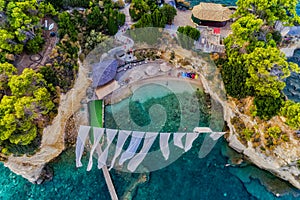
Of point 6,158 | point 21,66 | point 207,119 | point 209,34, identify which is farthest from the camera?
point 209,34

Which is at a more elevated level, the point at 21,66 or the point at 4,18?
the point at 4,18

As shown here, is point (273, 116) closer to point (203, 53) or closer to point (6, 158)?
point (203, 53)

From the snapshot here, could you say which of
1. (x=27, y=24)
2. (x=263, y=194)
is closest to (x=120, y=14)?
(x=27, y=24)

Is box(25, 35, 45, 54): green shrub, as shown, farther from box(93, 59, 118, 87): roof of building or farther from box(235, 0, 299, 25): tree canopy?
box(235, 0, 299, 25): tree canopy

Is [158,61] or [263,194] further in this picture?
[158,61]

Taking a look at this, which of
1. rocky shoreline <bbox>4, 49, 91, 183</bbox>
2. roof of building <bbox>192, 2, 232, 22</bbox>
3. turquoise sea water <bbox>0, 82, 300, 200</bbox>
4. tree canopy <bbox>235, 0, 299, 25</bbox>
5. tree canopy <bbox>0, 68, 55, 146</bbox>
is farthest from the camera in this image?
roof of building <bbox>192, 2, 232, 22</bbox>

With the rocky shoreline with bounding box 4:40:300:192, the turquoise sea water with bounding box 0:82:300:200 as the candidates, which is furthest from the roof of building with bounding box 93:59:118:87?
the turquoise sea water with bounding box 0:82:300:200

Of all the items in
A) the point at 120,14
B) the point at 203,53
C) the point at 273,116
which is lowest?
the point at 273,116

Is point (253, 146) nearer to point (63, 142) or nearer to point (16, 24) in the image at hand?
point (63, 142)
